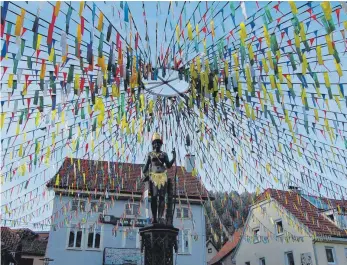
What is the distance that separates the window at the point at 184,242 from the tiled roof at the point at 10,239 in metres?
9.96

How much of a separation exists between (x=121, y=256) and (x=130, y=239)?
3.85 feet

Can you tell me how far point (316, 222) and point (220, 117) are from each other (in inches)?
608

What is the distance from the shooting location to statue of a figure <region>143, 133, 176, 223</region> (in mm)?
6680

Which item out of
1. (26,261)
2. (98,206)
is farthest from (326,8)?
(26,261)

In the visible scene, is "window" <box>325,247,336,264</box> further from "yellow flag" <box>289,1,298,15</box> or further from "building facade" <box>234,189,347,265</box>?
"yellow flag" <box>289,1,298,15</box>

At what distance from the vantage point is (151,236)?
6031 mm

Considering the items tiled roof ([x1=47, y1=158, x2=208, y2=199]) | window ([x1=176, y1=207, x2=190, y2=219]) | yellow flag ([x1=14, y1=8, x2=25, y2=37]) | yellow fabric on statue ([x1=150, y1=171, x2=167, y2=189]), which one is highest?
tiled roof ([x1=47, y1=158, x2=208, y2=199])

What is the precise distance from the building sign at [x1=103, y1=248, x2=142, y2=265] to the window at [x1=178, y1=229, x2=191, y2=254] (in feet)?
8.73

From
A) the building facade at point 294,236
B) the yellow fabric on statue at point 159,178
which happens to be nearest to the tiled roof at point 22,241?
the building facade at point 294,236

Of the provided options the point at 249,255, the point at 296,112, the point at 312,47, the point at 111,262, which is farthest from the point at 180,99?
the point at 249,255

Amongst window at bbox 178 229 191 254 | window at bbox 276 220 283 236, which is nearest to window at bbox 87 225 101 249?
window at bbox 178 229 191 254

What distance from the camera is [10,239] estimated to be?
22000 mm

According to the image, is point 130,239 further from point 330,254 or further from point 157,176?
point 157,176

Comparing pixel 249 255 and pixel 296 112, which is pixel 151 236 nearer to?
pixel 296 112
